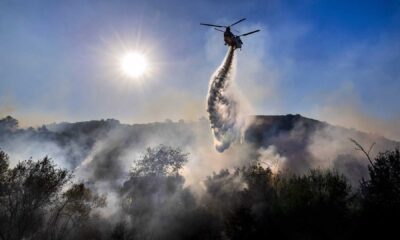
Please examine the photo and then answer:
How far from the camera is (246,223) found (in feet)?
159

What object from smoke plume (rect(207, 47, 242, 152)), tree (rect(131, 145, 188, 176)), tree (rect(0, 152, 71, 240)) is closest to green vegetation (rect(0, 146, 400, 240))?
tree (rect(0, 152, 71, 240))

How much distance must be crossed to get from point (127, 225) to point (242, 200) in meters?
25.4

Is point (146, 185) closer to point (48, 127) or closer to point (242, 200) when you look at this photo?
point (242, 200)

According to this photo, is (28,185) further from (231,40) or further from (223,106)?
(223,106)

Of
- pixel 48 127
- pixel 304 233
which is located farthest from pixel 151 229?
pixel 48 127

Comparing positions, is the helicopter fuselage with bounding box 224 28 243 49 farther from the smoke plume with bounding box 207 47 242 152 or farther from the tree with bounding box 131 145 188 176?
the tree with bounding box 131 145 188 176

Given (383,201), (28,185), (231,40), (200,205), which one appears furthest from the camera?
(200,205)

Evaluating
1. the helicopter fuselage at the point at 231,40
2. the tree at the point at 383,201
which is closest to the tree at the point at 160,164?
the helicopter fuselage at the point at 231,40

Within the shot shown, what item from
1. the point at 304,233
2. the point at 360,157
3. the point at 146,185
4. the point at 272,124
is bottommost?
the point at 304,233

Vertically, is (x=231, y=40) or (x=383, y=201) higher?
(x=231, y=40)

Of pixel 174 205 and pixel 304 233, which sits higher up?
pixel 174 205

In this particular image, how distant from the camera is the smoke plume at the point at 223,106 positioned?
46.8 m

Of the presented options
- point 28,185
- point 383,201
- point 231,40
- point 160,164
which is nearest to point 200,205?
point 160,164

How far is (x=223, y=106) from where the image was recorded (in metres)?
53.2
